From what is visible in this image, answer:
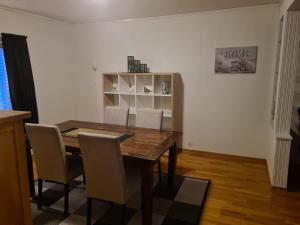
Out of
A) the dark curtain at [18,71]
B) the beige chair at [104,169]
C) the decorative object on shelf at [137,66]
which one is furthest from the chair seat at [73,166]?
the decorative object on shelf at [137,66]

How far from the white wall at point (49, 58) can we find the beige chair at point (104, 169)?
2530 millimetres

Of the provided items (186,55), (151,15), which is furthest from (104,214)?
(151,15)

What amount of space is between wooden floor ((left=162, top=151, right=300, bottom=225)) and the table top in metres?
0.87

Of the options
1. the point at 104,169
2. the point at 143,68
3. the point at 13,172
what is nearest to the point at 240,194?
the point at 104,169

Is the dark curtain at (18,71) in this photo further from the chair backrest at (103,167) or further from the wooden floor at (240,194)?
the wooden floor at (240,194)

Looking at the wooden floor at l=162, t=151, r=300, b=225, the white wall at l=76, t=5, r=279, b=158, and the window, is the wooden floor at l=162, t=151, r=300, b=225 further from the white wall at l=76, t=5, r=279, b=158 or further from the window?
the window

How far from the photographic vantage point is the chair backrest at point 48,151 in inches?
85.5

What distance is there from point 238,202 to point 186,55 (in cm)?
248

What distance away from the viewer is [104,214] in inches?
93.4

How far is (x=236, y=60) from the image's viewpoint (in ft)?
11.8

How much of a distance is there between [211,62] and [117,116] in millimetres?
1825

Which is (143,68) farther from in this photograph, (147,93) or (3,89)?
(3,89)

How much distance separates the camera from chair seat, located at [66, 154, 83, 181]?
2.37m

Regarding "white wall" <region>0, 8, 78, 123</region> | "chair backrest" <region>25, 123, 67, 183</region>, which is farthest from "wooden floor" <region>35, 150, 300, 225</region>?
"white wall" <region>0, 8, 78, 123</region>
